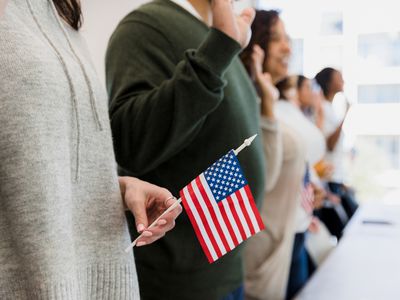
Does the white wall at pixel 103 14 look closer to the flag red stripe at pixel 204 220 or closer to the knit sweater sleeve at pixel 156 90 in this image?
the knit sweater sleeve at pixel 156 90

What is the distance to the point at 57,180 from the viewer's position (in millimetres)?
487

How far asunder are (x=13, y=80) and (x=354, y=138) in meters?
3.36

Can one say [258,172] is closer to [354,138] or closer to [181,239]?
[181,239]

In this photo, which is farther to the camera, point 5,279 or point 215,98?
point 215,98

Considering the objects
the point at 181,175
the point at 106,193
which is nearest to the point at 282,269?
the point at 181,175

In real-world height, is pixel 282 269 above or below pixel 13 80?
below

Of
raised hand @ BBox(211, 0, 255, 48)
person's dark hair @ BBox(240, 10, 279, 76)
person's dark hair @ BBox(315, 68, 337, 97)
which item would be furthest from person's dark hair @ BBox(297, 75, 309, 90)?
raised hand @ BBox(211, 0, 255, 48)

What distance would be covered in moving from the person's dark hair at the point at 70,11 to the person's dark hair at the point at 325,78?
2820 mm

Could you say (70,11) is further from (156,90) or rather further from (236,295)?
(236,295)

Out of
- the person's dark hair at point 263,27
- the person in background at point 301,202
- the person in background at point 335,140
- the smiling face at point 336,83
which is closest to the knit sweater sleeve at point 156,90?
the person's dark hair at point 263,27

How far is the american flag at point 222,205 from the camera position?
0.47 metres

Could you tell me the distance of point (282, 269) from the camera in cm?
150

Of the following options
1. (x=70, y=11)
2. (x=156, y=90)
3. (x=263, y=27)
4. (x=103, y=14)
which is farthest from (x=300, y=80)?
(x=70, y=11)

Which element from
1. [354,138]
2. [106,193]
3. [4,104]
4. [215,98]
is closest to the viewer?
[4,104]
